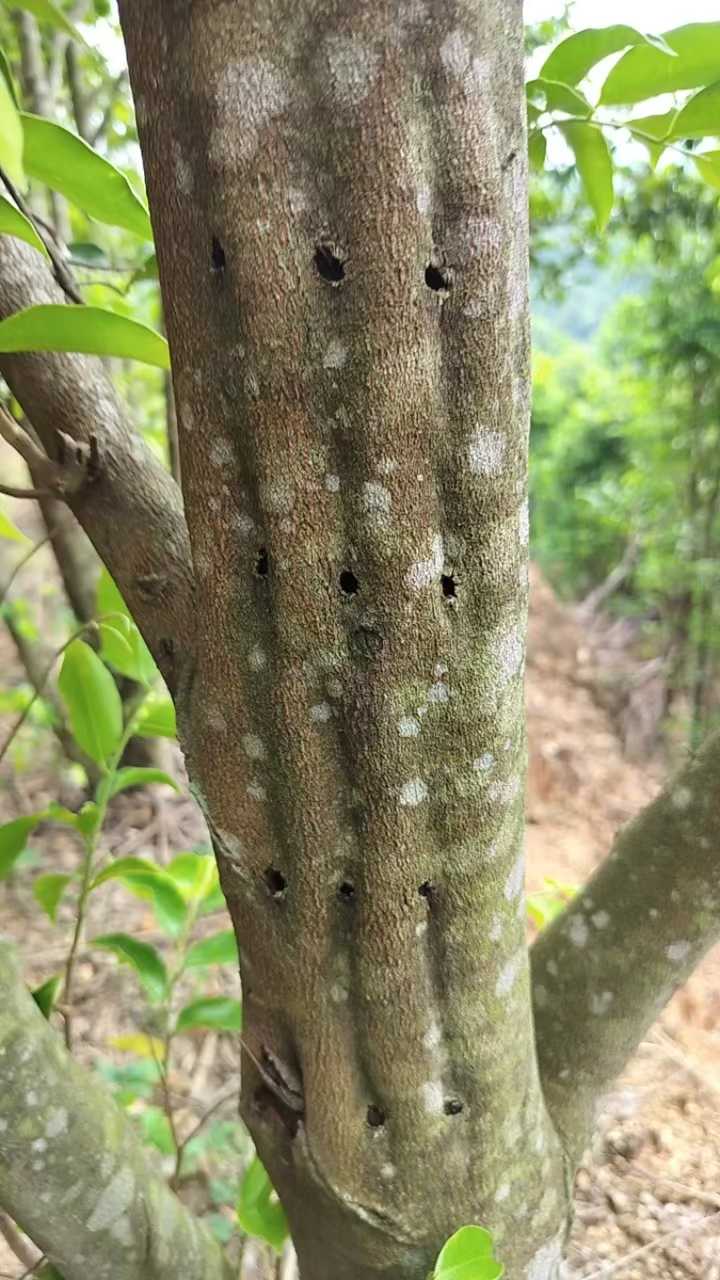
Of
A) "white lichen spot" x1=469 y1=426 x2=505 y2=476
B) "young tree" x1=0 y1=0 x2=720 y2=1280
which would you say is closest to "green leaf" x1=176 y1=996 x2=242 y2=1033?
"young tree" x1=0 y1=0 x2=720 y2=1280

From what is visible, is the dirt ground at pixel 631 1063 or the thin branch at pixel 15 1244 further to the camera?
the dirt ground at pixel 631 1063

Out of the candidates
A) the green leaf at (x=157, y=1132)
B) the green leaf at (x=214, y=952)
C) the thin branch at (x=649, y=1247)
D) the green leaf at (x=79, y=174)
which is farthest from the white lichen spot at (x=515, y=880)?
the thin branch at (x=649, y=1247)

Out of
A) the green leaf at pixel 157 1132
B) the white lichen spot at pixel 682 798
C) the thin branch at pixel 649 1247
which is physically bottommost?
the thin branch at pixel 649 1247

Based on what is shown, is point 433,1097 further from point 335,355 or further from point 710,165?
point 710,165

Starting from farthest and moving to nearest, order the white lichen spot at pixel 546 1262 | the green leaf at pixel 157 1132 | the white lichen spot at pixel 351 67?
the green leaf at pixel 157 1132, the white lichen spot at pixel 546 1262, the white lichen spot at pixel 351 67

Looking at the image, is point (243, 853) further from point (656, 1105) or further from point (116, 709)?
point (656, 1105)

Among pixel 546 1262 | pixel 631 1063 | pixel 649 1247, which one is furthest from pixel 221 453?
pixel 631 1063

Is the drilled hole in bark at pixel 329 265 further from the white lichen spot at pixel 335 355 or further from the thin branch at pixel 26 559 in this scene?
the thin branch at pixel 26 559
